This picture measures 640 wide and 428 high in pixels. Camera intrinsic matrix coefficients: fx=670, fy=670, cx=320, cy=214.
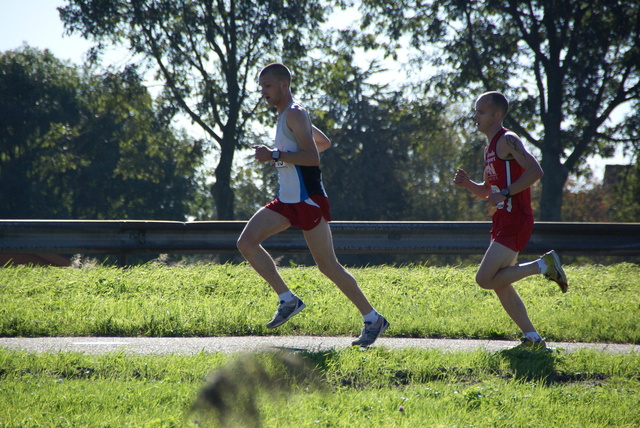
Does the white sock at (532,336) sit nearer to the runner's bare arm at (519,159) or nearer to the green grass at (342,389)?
the green grass at (342,389)

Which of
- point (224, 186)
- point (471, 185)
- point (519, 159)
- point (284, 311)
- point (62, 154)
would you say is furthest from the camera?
point (62, 154)

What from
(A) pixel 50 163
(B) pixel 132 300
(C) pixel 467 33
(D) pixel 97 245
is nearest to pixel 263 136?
(A) pixel 50 163

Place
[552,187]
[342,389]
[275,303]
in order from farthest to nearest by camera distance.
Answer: [552,187] → [275,303] → [342,389]

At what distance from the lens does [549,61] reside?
79.9 ft

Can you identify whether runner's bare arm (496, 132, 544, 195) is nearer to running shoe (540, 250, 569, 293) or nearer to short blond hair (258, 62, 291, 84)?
running shoe (540, 250, 569, 293)

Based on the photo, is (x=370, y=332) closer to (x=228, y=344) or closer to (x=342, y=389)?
(x=228, y=344)

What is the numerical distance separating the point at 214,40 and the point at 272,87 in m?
24.0

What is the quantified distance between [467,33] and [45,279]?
2101 centimetres

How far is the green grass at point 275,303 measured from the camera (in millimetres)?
5227

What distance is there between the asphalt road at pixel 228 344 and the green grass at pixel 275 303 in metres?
0.21

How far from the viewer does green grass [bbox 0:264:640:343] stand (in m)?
5.23

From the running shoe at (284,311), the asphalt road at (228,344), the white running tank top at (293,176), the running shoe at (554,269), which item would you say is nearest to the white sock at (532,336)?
the asphalt road at (228,344)

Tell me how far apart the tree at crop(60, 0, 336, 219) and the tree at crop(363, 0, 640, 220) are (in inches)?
141

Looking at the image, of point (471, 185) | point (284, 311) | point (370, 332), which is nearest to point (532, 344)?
point (370, 332)
